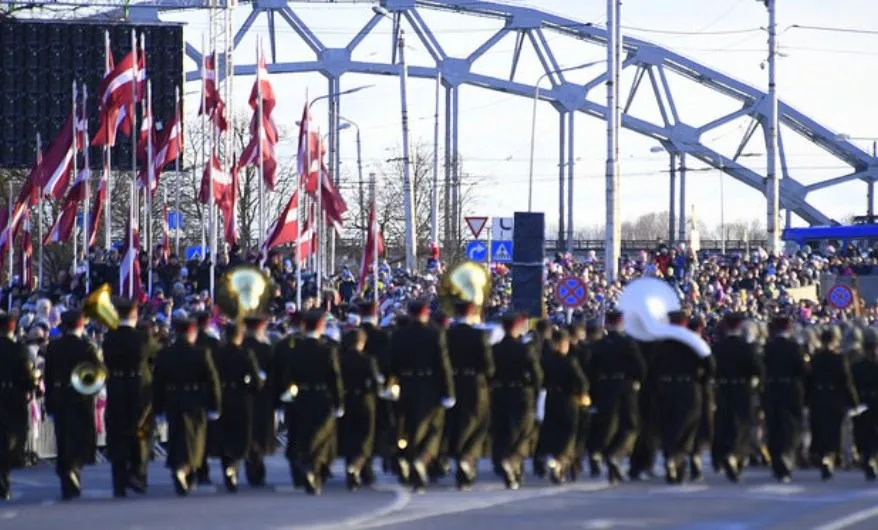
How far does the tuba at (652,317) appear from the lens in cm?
2092

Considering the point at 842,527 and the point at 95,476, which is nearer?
the point at 842,527

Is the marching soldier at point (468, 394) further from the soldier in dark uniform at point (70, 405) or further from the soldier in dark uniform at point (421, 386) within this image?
the soldier in dark uniform at point (70, 405)

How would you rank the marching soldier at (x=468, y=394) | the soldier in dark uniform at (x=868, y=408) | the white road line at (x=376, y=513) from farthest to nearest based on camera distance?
the soldier in dark uniform at (x=868, y=408) < the marching soldier at (x=468, y=394) < the white road line at (x=376, y=513)

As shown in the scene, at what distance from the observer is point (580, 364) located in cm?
2184

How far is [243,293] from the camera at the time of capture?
22594mm

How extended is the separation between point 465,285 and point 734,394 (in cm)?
321

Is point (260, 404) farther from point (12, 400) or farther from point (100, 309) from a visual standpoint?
point (12, 400)

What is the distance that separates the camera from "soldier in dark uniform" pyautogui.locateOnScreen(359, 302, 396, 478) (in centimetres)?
2095

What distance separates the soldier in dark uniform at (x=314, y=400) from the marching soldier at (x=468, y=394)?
1218 millimetres

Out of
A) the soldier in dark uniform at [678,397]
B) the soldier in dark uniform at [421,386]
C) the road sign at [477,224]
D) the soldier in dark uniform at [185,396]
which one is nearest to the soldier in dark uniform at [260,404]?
the soldier in dark uniform at [185,396]

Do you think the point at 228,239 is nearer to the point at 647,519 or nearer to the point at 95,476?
the point at 95,476

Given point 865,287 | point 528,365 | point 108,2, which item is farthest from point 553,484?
point 108,2

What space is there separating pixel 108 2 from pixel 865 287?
22030mm

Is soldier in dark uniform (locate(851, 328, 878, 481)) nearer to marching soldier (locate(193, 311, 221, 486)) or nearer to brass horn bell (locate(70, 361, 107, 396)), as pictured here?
marching soldier (locate(193, 311, 221, 486))
